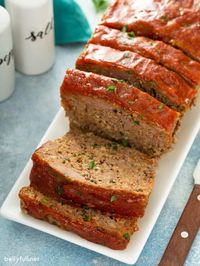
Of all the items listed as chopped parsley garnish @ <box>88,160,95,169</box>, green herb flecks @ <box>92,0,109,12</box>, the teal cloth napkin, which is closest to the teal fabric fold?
the teal cloth napkin

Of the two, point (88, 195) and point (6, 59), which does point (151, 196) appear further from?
point (6, 59)

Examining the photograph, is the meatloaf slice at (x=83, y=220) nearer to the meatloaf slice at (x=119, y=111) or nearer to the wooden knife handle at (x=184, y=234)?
the wooden knife handle at (x=184, y=234)

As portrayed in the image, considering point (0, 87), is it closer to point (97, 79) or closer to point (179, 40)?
point (97, 79)

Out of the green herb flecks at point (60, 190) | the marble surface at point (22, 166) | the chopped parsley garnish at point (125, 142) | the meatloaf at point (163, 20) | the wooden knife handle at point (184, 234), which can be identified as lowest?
the marble surface at point (22, 166)

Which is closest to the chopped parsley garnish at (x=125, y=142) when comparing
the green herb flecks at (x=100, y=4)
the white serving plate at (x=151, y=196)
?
the white serving plate at (x=151, y=196)

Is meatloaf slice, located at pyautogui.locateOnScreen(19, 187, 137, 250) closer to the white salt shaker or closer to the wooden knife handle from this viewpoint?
the wooden knife handle
